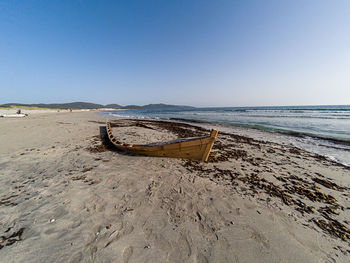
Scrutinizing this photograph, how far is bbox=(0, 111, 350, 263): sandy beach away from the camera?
1.92 m

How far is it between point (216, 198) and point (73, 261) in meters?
2.81

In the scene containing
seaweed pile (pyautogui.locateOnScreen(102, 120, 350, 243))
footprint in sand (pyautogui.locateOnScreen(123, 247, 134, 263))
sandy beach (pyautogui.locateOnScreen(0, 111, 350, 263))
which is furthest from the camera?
seaweed pile (pyautogui.locateOnScreen(102, 120, 350, 243))

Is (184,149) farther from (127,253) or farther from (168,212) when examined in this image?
(127,253)

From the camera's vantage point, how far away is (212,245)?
203 centimetres

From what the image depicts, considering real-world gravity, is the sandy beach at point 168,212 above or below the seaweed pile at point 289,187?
above

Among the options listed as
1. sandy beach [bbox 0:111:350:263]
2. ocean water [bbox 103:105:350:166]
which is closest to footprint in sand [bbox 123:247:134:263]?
sandy beach [bbox 0:111:350:263]

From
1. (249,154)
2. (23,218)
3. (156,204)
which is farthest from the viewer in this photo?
(249,154)

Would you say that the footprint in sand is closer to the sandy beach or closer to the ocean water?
the sandy beach

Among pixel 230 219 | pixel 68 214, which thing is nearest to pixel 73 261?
pixel 68 214

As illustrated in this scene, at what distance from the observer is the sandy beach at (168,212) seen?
1918 mm

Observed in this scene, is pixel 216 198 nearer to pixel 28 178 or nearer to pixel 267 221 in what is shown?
pixel 267 221

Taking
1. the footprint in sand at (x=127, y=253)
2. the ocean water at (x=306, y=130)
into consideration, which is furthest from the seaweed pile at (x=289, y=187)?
the ocean water at (x=306, y=130)

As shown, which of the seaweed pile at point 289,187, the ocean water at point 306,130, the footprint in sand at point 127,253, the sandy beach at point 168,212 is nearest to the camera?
the footprint in sand at point 127,253

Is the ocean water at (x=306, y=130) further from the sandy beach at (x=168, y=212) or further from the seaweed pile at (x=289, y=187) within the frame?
the sandy beach at (x=168, y=212)
